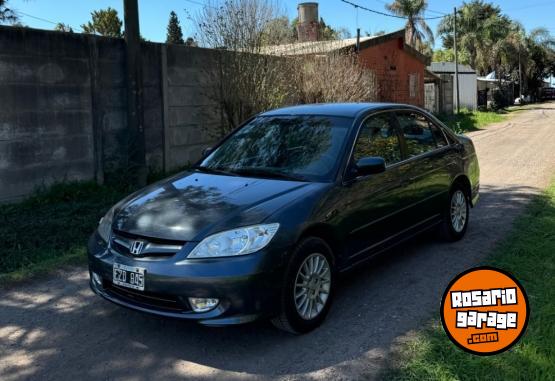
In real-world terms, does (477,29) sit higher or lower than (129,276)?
higher

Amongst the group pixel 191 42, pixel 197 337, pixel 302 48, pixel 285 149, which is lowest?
pixel 197 337

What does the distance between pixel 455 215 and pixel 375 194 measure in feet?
6.36

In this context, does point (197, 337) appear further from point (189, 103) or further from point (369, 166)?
point (189, 103)

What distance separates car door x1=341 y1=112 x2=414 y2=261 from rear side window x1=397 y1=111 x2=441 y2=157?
0.19 metres

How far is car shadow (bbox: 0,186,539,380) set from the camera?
3.50 meters

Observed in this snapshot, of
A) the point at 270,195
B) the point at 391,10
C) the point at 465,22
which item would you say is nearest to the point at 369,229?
the point at 270,195

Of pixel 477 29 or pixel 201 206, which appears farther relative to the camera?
pixel 477 29

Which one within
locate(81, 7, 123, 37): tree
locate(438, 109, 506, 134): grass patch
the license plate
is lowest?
the license plate

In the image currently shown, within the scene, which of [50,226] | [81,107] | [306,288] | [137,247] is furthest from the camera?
[81,107]

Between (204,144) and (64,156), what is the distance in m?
3.15

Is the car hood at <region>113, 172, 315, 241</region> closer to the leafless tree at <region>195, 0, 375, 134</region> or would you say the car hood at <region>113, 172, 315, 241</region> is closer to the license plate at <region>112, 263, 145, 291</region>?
the license plate at <region>112, 263, 145, 291</region>

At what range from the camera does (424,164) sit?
5.51 metres

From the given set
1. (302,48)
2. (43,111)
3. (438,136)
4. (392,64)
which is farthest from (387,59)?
(438,136)

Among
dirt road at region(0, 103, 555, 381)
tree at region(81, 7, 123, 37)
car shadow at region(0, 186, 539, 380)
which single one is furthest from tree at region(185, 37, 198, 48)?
tree at region(81, 7, 123, 37)
